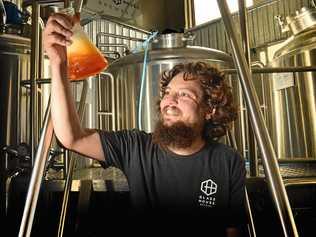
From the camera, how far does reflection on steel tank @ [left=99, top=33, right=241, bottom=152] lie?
5.96 feet

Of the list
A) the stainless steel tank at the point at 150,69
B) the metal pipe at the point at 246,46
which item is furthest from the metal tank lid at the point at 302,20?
the metal pipe at the point at 246,46

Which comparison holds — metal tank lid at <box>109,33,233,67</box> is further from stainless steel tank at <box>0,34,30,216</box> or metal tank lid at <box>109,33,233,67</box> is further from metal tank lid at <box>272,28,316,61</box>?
stainless steel tank at <box>0,34,30,216</box>

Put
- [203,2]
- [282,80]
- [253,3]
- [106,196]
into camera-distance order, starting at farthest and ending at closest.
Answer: [203,2]
[253,3]
[282,80]
[106,196]

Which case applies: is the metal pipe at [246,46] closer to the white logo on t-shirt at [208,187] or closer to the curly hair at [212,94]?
the curly hair at [212,94]

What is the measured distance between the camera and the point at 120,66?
7.00ft

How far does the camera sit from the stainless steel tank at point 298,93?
2.13m

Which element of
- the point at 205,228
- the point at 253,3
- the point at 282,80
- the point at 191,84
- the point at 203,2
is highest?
the point at 203,2

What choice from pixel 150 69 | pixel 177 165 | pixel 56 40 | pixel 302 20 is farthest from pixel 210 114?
pixel 302 20

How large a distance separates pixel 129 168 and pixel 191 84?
0.97 feet

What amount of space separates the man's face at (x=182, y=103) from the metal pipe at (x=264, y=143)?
0.36 meters

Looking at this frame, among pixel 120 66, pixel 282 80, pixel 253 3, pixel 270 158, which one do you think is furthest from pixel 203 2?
pixel 270 158

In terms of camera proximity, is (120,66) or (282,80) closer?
(120,66)

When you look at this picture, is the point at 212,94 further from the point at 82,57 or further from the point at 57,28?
the point at 57,28

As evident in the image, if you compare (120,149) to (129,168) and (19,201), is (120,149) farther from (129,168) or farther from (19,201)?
(19,201)
